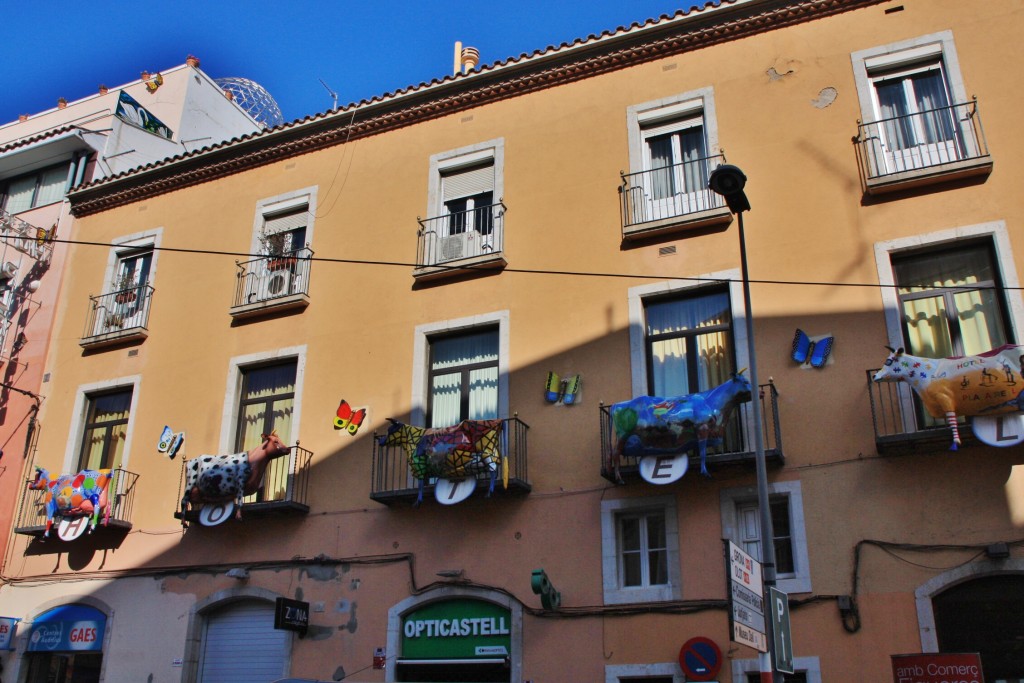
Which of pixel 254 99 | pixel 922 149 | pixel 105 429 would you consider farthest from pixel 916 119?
pixel 254 99

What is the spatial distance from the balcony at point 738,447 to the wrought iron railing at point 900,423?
130cm

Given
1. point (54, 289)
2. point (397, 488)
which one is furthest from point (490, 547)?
point (54, 289)

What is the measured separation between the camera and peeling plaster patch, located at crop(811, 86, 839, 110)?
1494 cm

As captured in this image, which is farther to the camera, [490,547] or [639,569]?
[490,547]

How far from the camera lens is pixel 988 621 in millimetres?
11641

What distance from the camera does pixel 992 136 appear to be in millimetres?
13719

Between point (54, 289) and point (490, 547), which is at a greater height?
point (54, 289)

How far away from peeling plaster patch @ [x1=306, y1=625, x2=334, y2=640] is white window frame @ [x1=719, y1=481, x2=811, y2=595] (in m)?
6.60

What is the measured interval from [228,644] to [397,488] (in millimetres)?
4206

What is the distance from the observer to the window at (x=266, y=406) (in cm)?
1736

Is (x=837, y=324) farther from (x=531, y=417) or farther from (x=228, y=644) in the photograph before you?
(x=228, y=644)

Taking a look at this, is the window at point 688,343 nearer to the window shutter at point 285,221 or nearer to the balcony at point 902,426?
the balcony at point 902,426

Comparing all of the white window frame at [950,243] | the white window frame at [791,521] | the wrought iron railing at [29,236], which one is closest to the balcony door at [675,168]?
the white window frame at [950,243]

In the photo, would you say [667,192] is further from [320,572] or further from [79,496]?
[79,496]
